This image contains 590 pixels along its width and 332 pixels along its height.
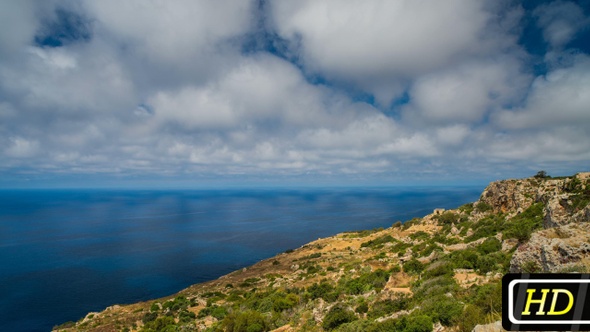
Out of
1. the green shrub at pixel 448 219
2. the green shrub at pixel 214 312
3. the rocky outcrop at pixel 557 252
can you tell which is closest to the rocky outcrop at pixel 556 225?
the rocky outcrop at pixel 557 252

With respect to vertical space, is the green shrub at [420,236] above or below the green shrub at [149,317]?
above

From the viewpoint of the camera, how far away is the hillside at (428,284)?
12.1 metres

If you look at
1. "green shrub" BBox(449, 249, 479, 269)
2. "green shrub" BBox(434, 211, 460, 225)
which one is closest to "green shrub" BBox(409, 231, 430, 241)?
"green shrub" BBox(434, 211, 460, 225)

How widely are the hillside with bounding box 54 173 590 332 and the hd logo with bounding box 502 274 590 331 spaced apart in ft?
15.0

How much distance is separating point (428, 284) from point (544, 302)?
14957 mm

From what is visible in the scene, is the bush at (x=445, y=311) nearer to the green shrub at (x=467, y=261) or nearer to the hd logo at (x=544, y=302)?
the hd logo at (x=544, y=302)

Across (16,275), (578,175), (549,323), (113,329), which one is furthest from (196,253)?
(549,323)

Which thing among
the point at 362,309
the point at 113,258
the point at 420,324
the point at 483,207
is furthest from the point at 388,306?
the point at 113,258

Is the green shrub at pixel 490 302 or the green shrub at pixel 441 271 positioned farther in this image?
the green shrub at pixel 441 271

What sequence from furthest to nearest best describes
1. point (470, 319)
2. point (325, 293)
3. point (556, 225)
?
point (325, 293)
point (556, 225)
point (470, 319)

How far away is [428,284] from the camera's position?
722 inches

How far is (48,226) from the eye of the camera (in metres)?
149

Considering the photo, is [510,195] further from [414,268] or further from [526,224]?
[414,268]

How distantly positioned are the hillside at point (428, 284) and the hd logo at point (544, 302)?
15.0 feet
